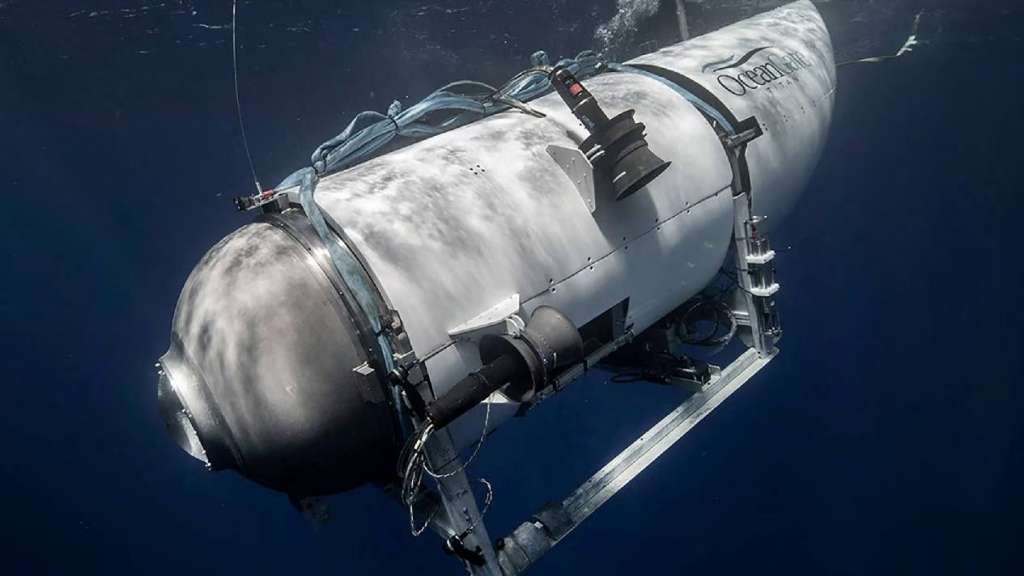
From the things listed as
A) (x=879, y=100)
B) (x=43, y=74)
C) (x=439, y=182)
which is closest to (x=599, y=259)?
(x=439, y=182)

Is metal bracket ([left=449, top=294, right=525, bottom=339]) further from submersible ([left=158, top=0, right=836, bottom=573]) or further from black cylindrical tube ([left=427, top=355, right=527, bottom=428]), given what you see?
black cylindrical tube ([left=427, top=355, right=527, bottom=428])

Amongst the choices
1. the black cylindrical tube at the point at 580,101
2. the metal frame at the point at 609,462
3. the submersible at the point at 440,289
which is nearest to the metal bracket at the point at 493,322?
the submersible at the point at 440,289

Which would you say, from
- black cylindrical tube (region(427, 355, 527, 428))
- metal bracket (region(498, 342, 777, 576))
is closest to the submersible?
black cylindrical tube (region(427, 355, 527, 428))

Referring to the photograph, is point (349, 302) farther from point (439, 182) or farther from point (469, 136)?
point (469, 136)

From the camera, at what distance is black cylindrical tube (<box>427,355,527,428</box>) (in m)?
2.26

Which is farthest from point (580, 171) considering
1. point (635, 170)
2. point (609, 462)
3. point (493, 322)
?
point (609, 462)

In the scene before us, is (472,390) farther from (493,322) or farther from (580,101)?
(580,101)

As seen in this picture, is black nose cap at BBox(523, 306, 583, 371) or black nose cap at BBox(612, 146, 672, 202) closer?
black nose cap at BBox(523, 306, 583, 371)

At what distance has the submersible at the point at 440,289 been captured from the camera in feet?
8.16

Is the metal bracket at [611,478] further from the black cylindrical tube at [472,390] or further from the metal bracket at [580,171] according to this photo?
the metal bracket at [580,171]

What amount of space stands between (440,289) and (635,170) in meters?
1.36

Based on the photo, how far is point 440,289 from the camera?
269 cm

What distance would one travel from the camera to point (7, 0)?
740 centimetres

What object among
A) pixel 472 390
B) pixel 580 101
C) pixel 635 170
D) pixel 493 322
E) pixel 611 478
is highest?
pixel 580 101
